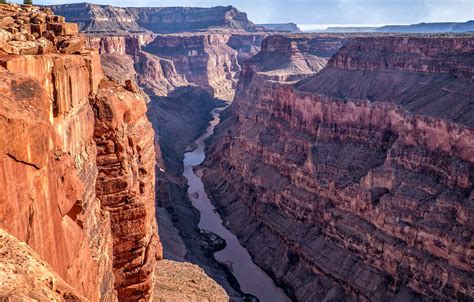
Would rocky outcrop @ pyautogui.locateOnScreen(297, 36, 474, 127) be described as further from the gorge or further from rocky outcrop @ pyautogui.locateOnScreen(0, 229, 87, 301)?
rocky outcrop @ pyautogui.locateOnScreen(0, 229, 87, 301)

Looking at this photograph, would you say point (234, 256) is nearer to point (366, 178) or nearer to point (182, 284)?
point (366, 178)

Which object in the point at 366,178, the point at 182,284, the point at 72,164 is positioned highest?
the point at 72,164

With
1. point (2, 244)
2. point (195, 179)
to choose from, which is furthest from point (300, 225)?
point (2, 244)

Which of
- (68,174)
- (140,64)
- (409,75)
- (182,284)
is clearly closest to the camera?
(68,174)

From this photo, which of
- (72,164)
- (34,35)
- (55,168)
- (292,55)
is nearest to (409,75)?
(34,35)

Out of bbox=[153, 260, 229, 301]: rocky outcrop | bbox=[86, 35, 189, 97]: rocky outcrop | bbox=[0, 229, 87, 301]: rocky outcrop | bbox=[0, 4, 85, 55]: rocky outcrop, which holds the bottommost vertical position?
bbox=[153, 260, 229, 301]: rocky outcrop

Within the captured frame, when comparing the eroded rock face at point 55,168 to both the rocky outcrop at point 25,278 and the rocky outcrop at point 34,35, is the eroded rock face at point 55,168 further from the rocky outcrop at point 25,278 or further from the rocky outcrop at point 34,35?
the rocky outcrop at point 25,278

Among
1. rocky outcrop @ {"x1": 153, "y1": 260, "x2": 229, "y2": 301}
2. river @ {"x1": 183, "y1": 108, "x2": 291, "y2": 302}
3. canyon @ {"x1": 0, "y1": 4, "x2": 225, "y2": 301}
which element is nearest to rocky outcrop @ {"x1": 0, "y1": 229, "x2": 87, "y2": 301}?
canyon @ {"x1": 0, "y1": 4, "x2": 225, "y2": 301}

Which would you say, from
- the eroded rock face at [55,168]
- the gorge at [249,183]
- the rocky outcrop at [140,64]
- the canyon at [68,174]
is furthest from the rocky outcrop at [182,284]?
the rocky outcrop at [140,64]

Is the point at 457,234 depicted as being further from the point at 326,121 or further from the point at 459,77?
the point at 326,121
